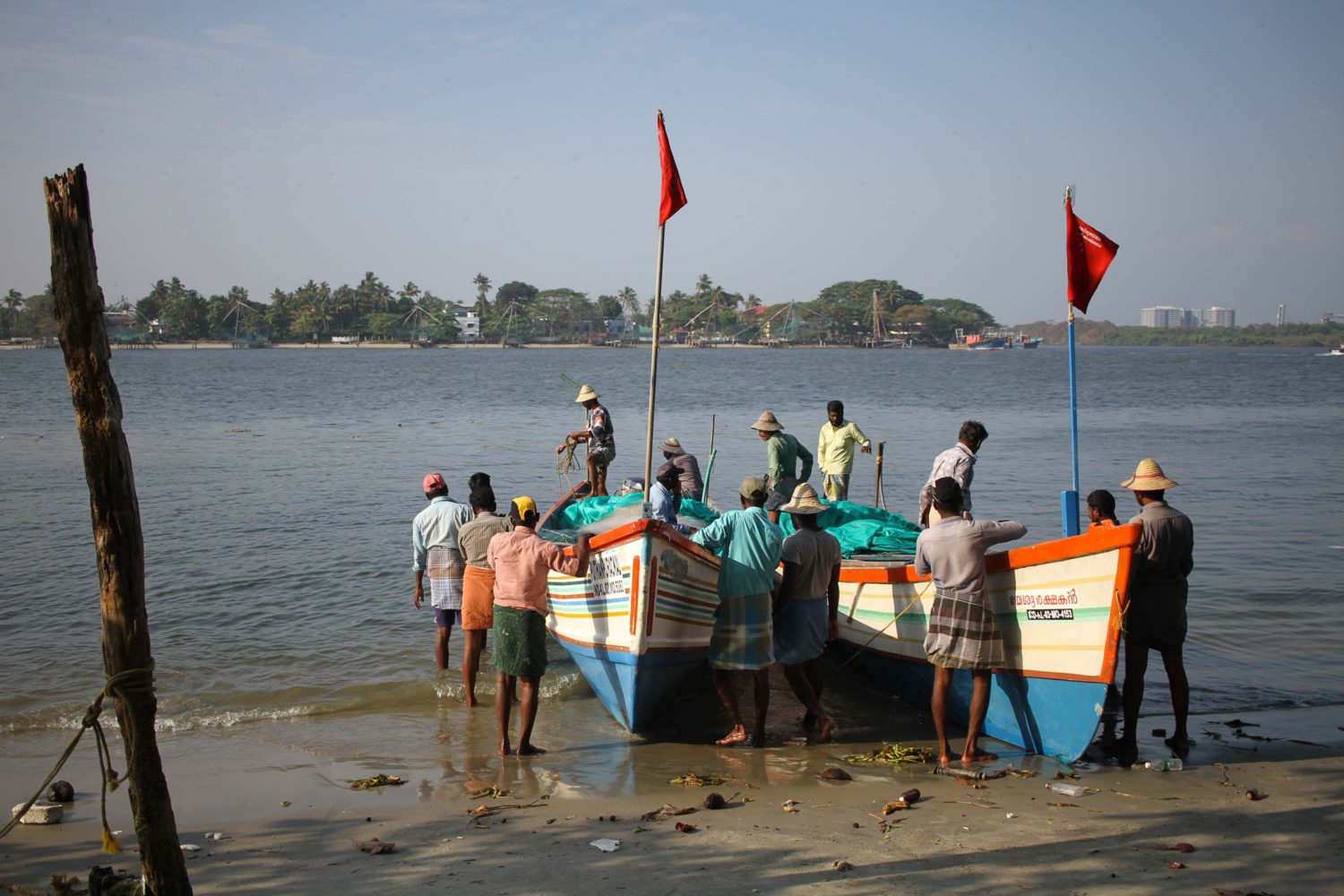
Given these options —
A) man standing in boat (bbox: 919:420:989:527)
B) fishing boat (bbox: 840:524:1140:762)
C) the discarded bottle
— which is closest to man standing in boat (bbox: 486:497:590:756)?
fishing boat (bbox: 840:524:1140:762)

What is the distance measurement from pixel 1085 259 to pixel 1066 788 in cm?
477

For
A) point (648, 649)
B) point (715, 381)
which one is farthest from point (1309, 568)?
point (715, 381)

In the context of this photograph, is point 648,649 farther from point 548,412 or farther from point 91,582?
point 548,412

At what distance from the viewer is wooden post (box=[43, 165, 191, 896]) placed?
4.33 metres

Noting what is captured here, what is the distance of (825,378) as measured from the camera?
251ft

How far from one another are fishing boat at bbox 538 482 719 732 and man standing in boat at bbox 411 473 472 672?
121cm

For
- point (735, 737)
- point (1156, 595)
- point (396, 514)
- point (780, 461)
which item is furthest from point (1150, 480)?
point (396, 514)

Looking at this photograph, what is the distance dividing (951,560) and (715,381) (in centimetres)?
6590

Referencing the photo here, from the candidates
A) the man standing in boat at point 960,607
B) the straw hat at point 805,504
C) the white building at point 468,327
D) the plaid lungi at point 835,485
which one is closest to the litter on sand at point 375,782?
the straw hat at point 805,504

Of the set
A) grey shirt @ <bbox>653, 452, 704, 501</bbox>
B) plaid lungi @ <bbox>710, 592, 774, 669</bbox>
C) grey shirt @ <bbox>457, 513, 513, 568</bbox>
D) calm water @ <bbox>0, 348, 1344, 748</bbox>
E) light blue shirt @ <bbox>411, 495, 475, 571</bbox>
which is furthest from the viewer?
grey shirt @ <bbox>653, 452, 704, 501</bbox>

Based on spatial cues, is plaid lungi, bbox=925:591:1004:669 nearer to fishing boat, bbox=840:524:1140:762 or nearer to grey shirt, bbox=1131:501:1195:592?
fishing boat, bbox=840:524:1140:762

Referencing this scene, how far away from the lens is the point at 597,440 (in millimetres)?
12664

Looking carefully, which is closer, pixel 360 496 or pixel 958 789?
pixel 958 789

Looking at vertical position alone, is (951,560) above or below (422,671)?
above
